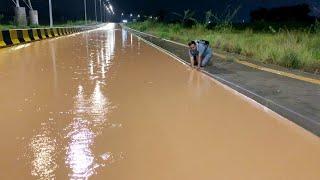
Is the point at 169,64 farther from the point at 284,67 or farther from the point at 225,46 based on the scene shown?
the point at 225,46

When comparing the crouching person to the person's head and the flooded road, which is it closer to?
the person's head

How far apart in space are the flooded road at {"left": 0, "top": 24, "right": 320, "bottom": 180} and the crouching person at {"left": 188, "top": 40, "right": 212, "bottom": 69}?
7.72ft

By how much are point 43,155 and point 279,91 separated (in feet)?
17.6

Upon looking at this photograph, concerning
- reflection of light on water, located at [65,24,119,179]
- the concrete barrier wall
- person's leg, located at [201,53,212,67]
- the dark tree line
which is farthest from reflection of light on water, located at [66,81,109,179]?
the dark tree line

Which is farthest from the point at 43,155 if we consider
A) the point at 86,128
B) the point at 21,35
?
the point at 21,35

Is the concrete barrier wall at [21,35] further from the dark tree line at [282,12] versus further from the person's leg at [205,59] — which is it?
the dark tree line at [282,12]

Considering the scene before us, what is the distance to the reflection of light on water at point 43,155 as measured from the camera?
17.0 ft

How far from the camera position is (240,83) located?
434 inches

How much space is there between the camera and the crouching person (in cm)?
1401

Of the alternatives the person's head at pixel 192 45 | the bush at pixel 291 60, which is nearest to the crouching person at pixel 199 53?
the person's head at pixel 192 45

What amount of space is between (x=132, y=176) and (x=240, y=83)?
20.9 ft

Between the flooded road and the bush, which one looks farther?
the bush

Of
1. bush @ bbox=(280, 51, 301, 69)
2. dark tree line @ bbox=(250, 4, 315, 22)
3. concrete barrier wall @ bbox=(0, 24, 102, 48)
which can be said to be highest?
bush @ bbox=(280, 51, 301, 69)

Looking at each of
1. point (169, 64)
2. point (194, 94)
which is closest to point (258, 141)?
point (194, 94)
